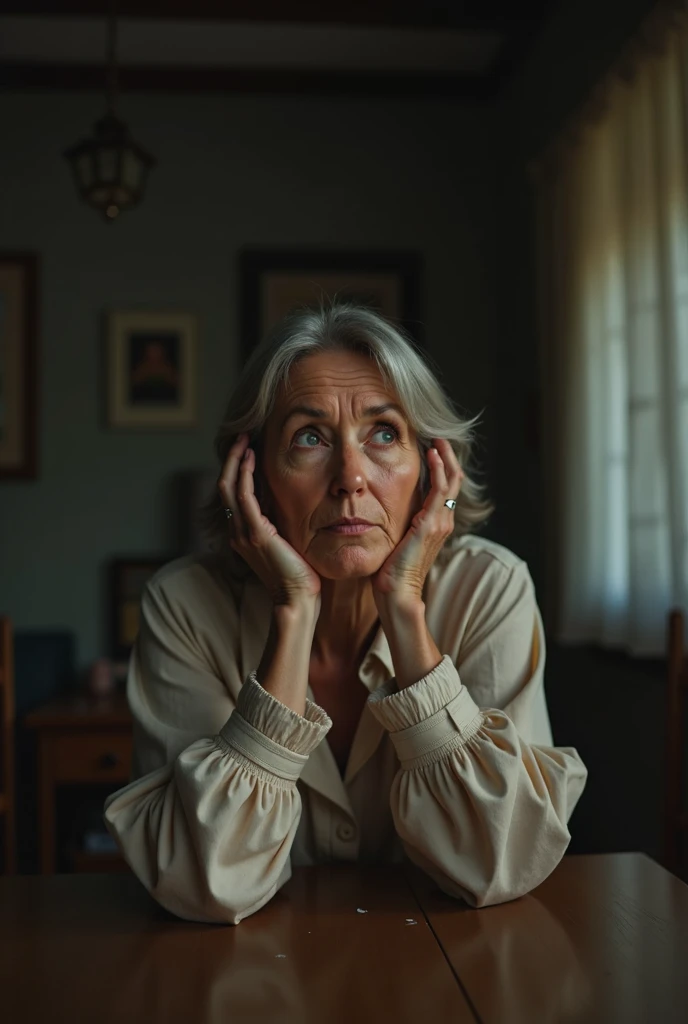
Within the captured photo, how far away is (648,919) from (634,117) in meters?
2.17

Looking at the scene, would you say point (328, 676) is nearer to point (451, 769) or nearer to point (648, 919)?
point (451, 769)

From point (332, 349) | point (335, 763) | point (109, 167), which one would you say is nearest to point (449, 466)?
point (332, 349)

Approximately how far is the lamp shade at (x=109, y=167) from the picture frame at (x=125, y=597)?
151 cm

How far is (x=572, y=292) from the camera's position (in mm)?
3074

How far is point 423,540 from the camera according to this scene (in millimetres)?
1430

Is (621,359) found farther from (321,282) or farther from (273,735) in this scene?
(273,735)

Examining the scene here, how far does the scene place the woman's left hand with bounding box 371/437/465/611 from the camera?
4.54 feet

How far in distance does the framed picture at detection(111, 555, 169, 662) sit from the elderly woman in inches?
92.8

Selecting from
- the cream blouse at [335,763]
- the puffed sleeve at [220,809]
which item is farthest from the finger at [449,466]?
the puffed sleeve at [220,809]

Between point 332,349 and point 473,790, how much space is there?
0.66 m

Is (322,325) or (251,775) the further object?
(322,325)

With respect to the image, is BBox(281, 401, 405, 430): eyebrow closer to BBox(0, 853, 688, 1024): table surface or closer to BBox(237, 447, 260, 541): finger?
BBox(237, 447, 260, 541): finger

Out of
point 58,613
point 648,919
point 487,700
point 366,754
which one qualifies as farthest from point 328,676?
point 58,613

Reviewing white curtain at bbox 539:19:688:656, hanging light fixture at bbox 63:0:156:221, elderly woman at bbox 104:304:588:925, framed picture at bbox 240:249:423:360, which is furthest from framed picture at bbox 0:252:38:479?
elderly woman at bbox 104:304:588:925
